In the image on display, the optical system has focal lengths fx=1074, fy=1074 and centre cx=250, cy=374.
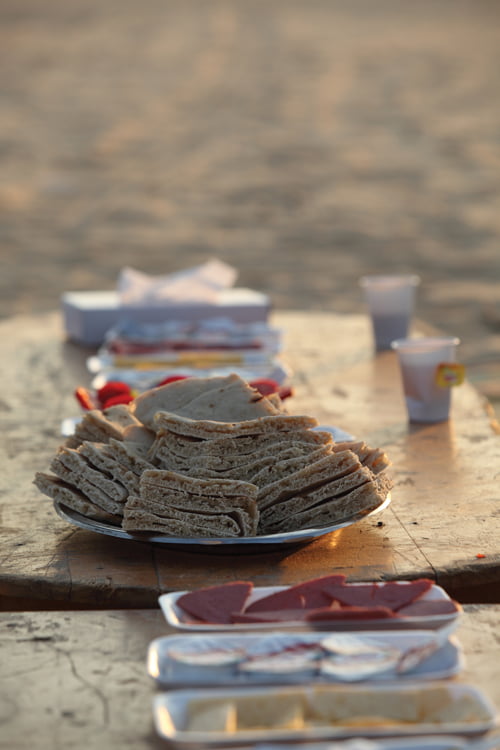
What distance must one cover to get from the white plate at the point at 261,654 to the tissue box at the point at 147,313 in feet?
6.85

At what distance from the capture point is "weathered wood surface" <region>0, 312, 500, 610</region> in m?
1.33

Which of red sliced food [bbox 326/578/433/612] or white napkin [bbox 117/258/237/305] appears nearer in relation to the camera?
red sliced food [bbox 326/578/433/612]

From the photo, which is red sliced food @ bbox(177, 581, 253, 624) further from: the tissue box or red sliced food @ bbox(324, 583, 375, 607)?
the tissue box

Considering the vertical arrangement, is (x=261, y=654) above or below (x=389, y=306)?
above

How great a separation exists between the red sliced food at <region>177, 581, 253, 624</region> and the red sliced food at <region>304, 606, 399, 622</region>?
3.3 inches

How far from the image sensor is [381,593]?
3.79ft

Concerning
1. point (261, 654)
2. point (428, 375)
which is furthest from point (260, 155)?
point (261, 654)

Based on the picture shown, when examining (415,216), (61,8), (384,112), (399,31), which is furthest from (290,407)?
(61,8)

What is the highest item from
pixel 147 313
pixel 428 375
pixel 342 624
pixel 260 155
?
pixel 342 624

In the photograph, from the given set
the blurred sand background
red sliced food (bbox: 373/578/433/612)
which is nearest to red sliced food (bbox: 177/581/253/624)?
red sliced food (bbox: 373/578/433/612)

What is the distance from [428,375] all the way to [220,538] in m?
0.90

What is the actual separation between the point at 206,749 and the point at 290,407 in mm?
1425

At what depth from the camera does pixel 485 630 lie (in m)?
1.17

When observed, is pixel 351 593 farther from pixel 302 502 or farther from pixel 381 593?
pixel 302 502
